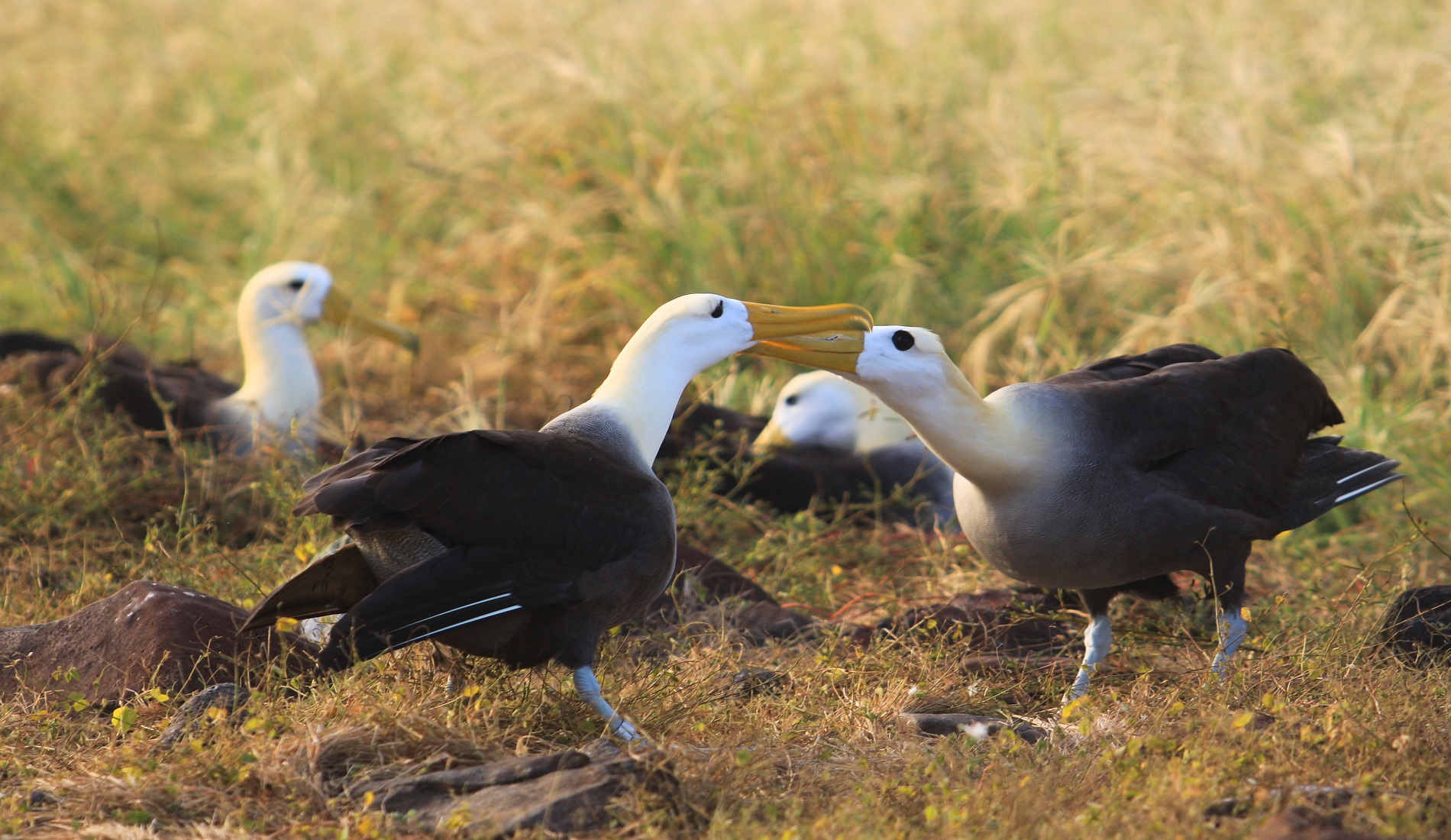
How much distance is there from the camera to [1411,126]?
6.95 metres

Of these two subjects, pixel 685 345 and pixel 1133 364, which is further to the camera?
pixel 1133 364

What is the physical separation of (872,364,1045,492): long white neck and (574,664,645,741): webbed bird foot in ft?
3.61

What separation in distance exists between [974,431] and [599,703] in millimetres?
1219

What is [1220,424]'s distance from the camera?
4.08 m

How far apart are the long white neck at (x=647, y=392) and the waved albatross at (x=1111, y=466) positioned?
359 mm

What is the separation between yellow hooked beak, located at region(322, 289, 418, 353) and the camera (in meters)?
6.59

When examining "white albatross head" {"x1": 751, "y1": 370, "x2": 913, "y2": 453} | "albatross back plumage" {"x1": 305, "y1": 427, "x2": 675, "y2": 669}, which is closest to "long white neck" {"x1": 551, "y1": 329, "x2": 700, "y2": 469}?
"albatross back plumage" {"x1": 305, "y1": 427, "x2": 675, "y2": 669}

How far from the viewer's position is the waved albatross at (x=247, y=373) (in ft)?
19.1

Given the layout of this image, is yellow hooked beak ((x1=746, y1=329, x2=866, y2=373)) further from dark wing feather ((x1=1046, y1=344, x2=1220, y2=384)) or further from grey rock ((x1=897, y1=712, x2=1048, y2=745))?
grey rock ((x1=897, y1=712, x2=1048, y2=745))

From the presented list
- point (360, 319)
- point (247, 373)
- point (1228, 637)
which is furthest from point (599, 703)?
point (360, 319)

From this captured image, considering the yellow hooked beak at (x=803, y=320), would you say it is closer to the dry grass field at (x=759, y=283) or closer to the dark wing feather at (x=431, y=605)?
the dry grass field at (x=759, y=283)

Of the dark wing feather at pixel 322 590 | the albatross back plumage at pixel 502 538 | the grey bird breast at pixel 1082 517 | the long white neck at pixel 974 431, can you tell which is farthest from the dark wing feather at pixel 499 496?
the grey bird breast at pixel 1082 517

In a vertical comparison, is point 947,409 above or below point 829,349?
below

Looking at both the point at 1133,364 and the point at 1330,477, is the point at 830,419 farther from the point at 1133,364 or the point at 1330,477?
the point at 1330,477
